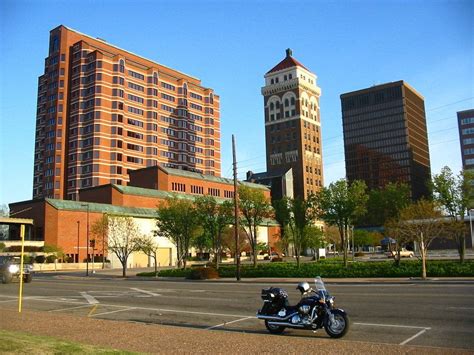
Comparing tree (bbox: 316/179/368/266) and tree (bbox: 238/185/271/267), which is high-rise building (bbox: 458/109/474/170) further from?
tree (bbox: 238/185/271/267)

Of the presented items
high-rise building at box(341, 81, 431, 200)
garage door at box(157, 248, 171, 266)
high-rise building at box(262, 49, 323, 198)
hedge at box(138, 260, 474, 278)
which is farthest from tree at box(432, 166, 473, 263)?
high-rise building at box(341, 81, 431, 200)

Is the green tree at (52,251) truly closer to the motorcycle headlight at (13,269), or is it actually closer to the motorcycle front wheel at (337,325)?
the motorcycle headlight at (13,269)

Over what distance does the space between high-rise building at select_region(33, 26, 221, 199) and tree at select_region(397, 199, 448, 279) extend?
264ft

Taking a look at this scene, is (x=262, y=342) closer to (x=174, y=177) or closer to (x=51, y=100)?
(x=174, y=177)

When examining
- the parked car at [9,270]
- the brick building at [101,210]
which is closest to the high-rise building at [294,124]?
Answer: the brick building at [101,210]

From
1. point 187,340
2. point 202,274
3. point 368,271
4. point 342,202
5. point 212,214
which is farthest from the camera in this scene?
point 212,214

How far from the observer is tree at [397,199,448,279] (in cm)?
3559

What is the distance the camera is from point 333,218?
44.4 m

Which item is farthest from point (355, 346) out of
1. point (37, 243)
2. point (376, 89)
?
point (376, 89)

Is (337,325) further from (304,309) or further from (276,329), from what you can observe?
(276,329)

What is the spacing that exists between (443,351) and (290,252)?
365 feet

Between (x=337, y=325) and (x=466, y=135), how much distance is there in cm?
18298

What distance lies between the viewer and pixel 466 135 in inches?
6752

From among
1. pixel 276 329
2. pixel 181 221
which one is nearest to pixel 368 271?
pixel 181 221
